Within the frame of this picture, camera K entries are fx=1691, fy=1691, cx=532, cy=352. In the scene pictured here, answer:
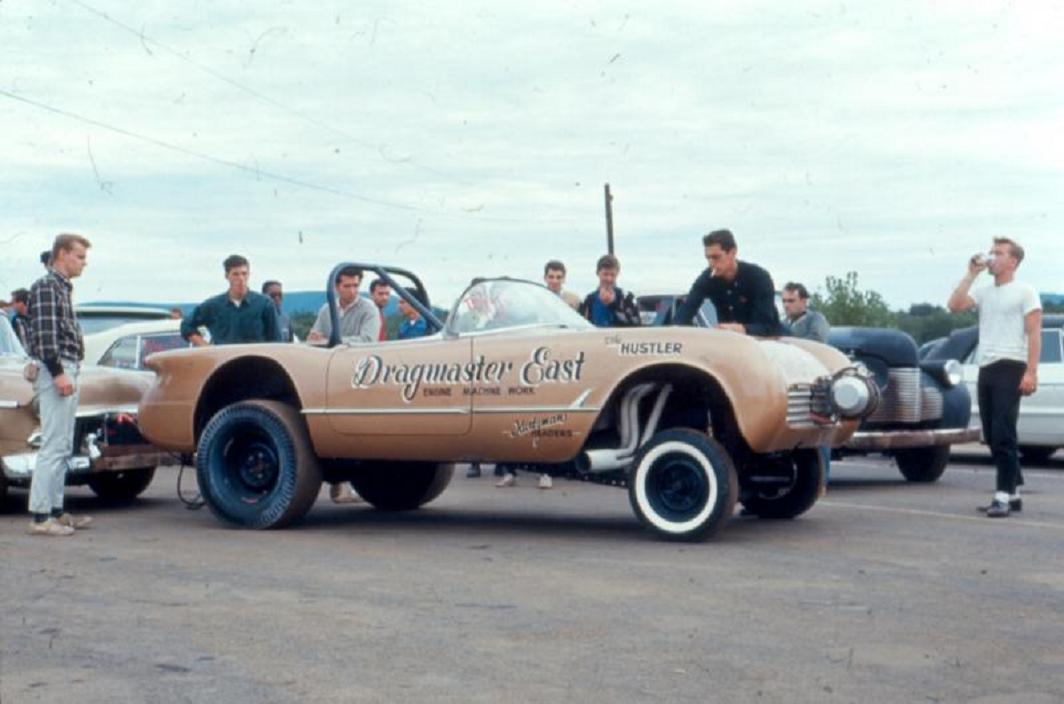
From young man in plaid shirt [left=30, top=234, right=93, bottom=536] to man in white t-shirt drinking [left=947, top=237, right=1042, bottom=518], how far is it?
5601mm

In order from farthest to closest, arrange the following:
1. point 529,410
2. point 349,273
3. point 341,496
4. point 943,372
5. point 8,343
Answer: point 943,372 → point 341,496 → point 8,343 → point 349,273 → point 529,410

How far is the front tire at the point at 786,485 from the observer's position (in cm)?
1048

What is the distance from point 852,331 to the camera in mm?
14547

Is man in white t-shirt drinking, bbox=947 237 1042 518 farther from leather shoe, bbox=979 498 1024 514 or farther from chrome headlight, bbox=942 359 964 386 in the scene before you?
chrome headlight, bbox=942 359 964 386

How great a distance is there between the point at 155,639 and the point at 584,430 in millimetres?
3627

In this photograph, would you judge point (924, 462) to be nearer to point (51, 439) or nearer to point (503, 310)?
point (503, 310)

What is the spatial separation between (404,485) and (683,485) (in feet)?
9.16

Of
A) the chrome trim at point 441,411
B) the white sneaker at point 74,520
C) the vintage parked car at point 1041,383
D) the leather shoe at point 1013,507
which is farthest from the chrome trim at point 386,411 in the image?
the vintage parked car at point 1041,383

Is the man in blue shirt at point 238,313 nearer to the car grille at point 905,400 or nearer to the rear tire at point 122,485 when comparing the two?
the rear tire at point 122,485

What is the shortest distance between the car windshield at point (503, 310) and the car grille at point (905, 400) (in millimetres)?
4559

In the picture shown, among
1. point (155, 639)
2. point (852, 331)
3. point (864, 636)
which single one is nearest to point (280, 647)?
point (155, 639)

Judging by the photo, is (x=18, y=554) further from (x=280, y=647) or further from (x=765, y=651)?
(x=765, y=651)

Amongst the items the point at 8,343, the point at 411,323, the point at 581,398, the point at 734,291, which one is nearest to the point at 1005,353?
the point at 734,291

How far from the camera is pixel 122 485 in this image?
1255 centimetres
